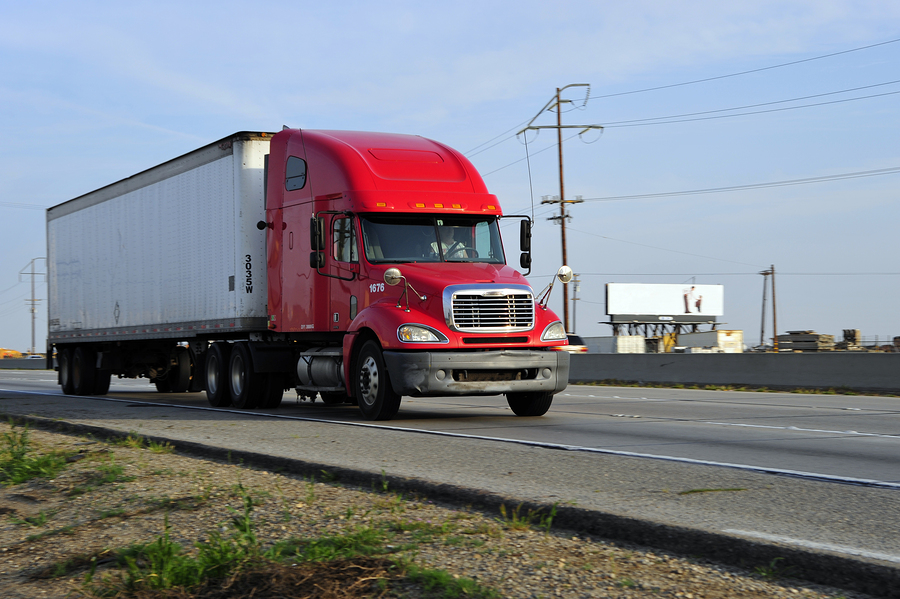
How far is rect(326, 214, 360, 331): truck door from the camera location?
13469 mm

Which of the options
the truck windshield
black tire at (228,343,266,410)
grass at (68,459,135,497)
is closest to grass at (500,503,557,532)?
grass at (68,459,135,497)

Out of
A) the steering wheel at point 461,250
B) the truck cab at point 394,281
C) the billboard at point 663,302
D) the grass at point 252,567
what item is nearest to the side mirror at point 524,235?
the truck cab at point 394,281

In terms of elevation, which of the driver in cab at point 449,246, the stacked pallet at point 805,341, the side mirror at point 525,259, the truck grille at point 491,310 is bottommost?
the stacked pallet at point 805,341

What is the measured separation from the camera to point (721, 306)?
108750 mm

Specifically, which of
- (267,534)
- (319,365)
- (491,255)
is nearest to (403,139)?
(491,255)

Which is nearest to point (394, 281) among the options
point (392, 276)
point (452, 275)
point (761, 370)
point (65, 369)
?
point (392, 276)

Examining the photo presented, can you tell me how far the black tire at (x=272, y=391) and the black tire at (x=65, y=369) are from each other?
8.84 m

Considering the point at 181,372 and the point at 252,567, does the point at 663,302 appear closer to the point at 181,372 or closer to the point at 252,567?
the point at 181,372

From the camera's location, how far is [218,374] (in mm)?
16781

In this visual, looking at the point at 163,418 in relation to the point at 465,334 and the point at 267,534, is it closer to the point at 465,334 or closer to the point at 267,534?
the point at 465,334

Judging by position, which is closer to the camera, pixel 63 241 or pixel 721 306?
pixel 63 241

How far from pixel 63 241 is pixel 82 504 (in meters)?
18.3

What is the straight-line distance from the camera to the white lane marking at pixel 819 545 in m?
4.65

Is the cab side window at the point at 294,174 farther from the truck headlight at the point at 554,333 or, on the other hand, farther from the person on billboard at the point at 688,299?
the person on billboard at the point at 688,299
